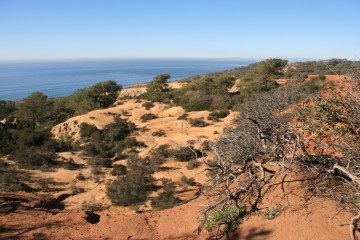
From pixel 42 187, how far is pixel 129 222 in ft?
24.3

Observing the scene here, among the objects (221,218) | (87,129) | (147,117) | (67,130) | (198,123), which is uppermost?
(221,218)

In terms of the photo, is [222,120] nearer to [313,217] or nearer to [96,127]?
[96,127]

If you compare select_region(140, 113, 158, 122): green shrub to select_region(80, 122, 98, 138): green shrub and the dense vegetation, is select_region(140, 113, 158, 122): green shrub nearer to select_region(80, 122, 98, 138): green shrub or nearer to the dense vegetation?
the dense vegetation

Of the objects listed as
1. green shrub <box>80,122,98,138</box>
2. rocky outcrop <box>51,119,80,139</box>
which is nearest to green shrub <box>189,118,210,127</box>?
green shrub <box>80,122,98,138</box>

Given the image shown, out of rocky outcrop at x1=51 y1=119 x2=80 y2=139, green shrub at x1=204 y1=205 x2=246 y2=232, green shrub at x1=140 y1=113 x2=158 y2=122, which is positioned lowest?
rocky outcrop at x1=51 y1=119 x2=80 y2=139

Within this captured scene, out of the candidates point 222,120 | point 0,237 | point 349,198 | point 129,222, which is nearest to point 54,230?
point 0,237

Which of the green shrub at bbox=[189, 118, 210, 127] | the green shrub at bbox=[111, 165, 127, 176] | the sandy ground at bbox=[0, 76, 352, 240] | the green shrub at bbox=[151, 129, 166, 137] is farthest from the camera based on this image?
the green shrub at bbox=[189, 118, 210, 127]

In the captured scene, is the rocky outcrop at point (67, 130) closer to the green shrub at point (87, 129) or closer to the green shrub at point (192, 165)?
the green shrub at point (87, 129)

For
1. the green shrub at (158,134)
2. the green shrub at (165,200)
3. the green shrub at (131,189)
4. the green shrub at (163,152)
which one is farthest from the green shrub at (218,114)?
the green shrub at (165,200)

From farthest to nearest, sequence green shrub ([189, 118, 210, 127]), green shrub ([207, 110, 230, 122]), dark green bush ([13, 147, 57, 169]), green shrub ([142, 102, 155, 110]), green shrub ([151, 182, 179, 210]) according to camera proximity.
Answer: green shrub ([142, 102, 155, 110]), green shrub ([207, 110, 230, 122]), green shrub ([189, 118, 210, 127]), dark green bush ([13, 147, 57, 169]), green shrub ([151, 182, 179, 210])

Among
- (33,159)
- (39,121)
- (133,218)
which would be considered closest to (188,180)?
(133,218)

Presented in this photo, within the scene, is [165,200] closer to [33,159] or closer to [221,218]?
[221,218]

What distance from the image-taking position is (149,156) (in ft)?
60.7

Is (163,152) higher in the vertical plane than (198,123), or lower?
lower
